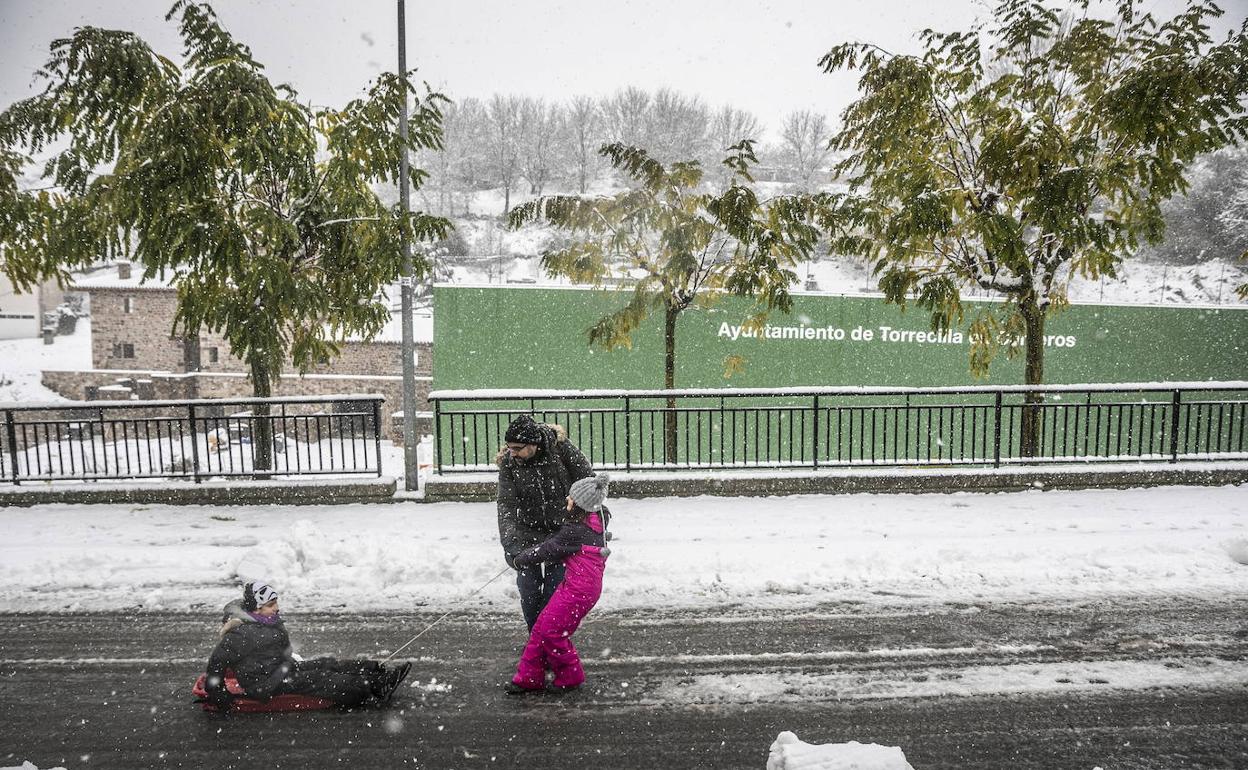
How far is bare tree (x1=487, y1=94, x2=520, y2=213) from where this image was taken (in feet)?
212

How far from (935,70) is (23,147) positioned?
11053mm

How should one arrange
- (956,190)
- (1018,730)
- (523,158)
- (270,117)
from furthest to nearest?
1. (523,158)
2. (956,190)
3. (270,117)
4. (1018,730)

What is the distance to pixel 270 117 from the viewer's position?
7836mm

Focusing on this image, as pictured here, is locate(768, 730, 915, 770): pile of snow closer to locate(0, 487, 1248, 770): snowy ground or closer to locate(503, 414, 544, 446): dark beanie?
locate(0, 487, 1248, 770): snowy ground

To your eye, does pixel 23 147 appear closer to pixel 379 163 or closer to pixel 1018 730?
pixel 379 163

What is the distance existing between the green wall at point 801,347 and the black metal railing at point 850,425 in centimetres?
55

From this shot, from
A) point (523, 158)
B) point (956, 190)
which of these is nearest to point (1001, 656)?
point (956, 190)

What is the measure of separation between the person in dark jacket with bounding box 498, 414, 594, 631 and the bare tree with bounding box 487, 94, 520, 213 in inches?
2339

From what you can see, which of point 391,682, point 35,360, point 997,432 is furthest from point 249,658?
point 35,360

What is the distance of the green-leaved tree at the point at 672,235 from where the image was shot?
9.63 m

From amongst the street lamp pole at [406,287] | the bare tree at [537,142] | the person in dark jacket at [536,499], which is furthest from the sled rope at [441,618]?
the bare tree at [537,142]

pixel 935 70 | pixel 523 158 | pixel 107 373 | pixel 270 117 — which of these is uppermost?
pixel 523 158

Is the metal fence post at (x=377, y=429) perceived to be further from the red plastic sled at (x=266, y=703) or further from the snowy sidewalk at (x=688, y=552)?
the red plastic sled at (x=266, y=703)

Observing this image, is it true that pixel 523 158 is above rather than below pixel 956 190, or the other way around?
above
